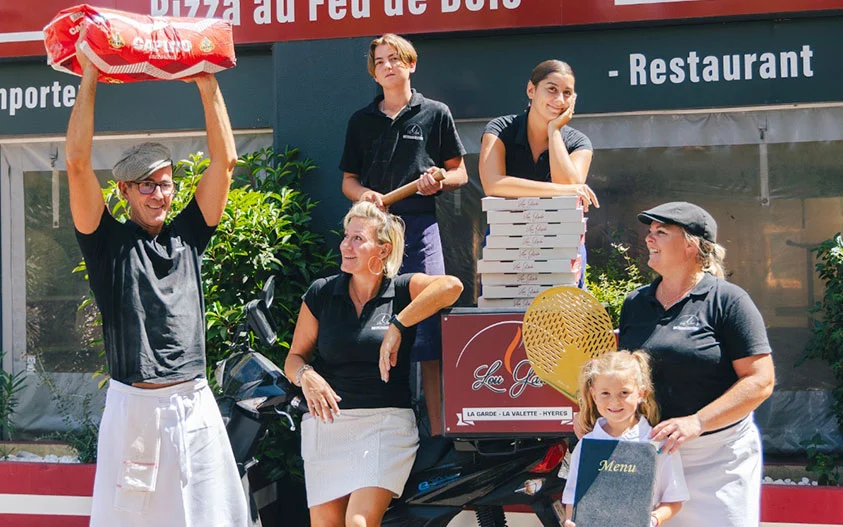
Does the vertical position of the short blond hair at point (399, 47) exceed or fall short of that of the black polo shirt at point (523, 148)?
it exceeds it

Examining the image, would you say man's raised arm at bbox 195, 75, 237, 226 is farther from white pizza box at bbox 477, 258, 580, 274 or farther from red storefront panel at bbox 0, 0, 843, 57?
red storefront panel at bbox 0, 0, 843, 57

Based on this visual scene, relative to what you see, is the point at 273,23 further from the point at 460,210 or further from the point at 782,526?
the point at 782,526

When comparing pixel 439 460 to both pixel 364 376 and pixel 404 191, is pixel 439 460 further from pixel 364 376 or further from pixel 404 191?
pixel 404 191

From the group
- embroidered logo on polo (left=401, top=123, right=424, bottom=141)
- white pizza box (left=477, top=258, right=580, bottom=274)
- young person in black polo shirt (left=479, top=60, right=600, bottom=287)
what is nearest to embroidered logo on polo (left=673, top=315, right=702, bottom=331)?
white pizza box (left=477, top=258, right=580, bottom=274)

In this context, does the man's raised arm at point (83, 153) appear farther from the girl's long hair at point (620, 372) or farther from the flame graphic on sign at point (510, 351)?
the girl's long hair at point (620, 372)

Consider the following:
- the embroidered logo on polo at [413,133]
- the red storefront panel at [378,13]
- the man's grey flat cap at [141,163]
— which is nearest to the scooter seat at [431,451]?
the embroidered logo on polo at [413,133]

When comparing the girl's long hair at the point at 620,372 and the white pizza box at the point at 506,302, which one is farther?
the white pizza box at the point at 506,302

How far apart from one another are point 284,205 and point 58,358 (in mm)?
2115

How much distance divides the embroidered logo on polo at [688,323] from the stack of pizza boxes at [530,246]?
0.81 metres

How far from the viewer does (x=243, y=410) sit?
4141 mm

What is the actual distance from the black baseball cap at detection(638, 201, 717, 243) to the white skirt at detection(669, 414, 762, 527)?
Result: 622 millimetres

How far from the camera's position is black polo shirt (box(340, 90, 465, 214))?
463 centimetres

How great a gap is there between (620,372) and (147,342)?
1613mm

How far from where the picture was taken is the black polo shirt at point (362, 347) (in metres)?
3.87
